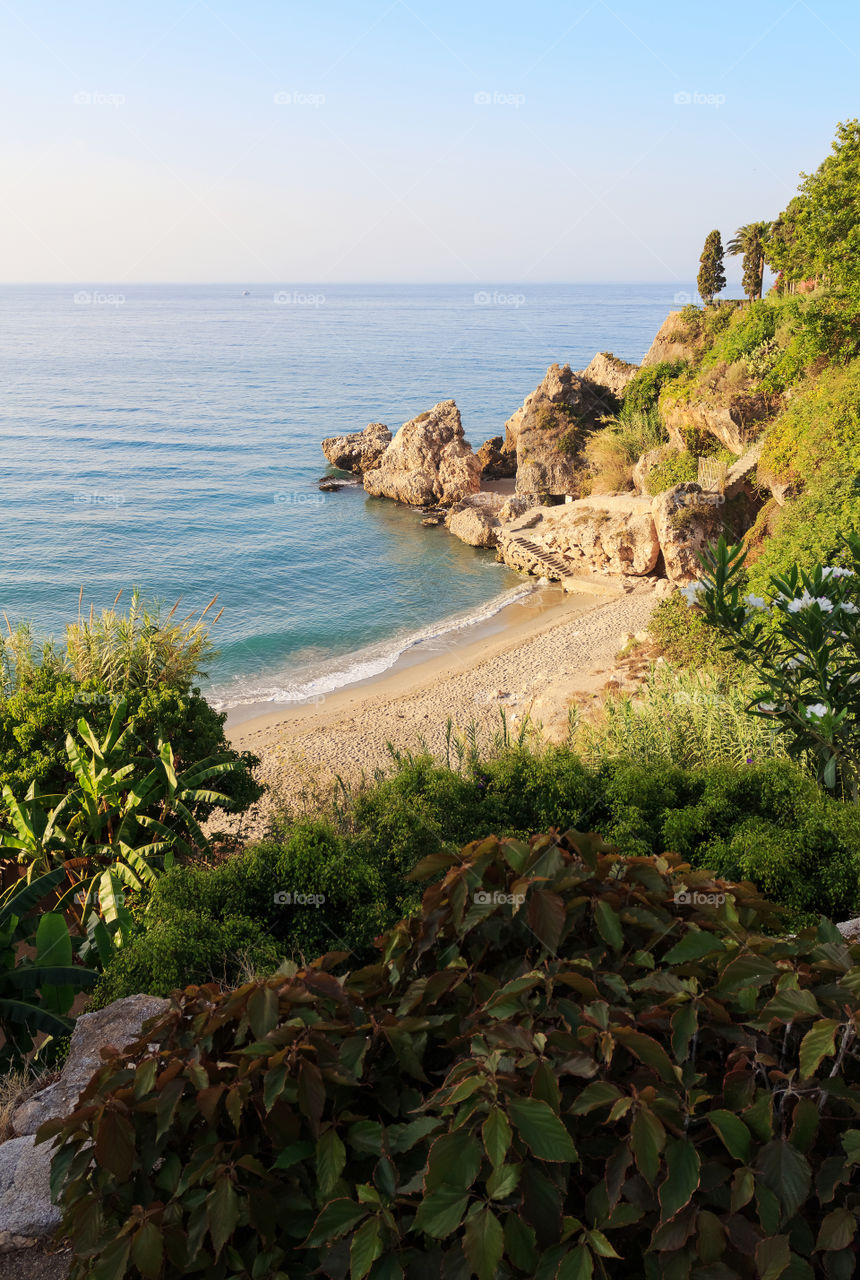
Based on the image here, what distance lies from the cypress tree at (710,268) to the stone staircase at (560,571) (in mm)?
17037

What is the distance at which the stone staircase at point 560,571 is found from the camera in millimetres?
31484

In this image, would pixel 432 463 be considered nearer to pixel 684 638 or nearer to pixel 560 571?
pixel 560 571

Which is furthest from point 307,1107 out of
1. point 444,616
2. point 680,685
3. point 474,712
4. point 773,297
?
point 773,297

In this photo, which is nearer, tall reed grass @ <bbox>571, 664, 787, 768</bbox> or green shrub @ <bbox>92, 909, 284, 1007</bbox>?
green shrub @ <bbox>92, 909, 284, 1007</bbox>

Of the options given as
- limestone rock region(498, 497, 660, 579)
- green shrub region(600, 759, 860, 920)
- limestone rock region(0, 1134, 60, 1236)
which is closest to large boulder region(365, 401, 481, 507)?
limestone rock region(498, 497, 660, 579)

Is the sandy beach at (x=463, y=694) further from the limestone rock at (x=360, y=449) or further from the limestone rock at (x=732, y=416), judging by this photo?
the limestone rock at (x=360, y=449)

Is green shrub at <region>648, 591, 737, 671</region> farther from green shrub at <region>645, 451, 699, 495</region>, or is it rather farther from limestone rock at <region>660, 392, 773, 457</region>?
green shrub at <region>645, 451, 699, 495</region>

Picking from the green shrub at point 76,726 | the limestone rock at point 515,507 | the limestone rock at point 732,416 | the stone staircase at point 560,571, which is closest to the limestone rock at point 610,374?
the limestone rock at point 515,507

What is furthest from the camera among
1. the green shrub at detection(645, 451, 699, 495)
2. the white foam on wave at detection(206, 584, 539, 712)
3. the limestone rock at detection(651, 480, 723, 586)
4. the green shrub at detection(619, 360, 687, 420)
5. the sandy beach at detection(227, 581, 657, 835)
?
the green shrub at detection(619, 360, 687, 420)

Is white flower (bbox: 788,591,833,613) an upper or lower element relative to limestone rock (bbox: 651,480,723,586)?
Answer: upper

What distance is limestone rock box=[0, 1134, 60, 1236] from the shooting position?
11.0ft

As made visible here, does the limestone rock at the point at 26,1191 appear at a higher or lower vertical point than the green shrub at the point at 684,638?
higher

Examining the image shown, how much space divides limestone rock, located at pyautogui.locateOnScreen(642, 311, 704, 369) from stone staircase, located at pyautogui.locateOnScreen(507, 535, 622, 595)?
12944mm

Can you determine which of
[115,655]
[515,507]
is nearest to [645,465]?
[515,507]
